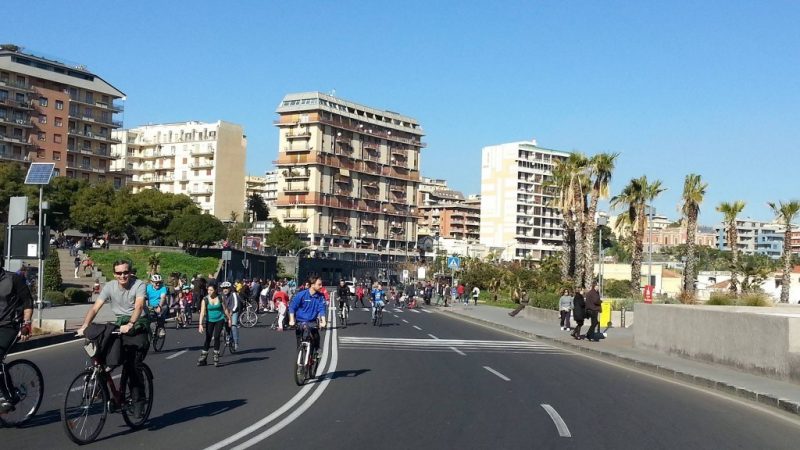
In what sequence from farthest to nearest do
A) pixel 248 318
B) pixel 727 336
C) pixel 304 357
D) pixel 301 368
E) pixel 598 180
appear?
pixel 598 180
pixel 248 318
pixel 727 336
pixel 304 357
pixel 301 368

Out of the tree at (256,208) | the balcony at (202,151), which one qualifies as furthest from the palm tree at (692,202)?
the tree at (256,208)

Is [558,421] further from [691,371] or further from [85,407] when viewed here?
[691,371]

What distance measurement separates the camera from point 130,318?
974 centimetres

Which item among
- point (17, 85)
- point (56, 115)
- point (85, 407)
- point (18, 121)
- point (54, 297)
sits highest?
point (17, 85)

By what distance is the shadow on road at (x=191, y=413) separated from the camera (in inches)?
411

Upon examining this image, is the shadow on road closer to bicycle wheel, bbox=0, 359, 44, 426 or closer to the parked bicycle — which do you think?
the parked bicycle

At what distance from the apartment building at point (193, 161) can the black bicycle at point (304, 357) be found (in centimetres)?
12458

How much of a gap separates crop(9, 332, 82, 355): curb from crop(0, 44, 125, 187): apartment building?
282 feet

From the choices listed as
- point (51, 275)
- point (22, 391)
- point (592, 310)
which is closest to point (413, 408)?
point (22, 391)

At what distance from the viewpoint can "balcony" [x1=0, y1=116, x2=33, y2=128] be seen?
328ft

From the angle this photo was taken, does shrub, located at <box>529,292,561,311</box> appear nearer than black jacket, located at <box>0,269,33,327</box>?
No

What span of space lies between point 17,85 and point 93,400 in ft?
338

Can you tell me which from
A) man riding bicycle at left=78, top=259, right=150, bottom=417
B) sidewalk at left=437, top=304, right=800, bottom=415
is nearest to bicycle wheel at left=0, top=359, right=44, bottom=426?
man riding bicycle at left=78, top=259, right=150, bottom=417

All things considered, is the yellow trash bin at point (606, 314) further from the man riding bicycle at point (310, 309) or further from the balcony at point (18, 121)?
the balcony at point (18, 121)
